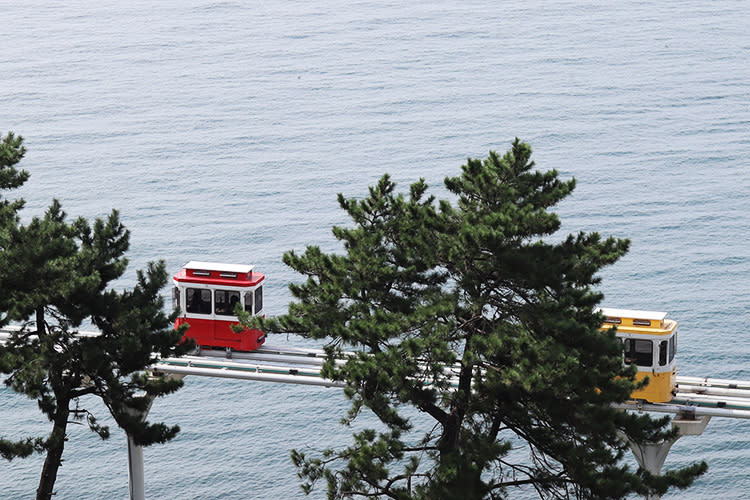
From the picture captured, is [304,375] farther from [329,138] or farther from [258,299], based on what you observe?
[329,138]

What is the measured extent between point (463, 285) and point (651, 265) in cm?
4768

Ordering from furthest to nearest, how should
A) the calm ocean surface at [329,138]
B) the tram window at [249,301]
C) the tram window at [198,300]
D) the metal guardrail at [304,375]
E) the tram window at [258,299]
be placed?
the calm ocean surface at [329,138]
the tram window at [198,300]
the tram window at [258,299]
the tram window at [249,301]
the metal guardrail at [304,375]

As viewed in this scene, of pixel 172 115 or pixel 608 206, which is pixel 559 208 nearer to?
pixel 608 206

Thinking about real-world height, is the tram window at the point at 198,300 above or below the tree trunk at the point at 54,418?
above

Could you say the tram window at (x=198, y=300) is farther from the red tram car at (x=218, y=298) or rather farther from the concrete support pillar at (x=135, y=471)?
the concrete support pillar at (x=135, y=471)

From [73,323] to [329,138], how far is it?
66.9 metres

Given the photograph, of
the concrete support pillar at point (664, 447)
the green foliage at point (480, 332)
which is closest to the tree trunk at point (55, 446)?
the green foliage at point (480, 332)

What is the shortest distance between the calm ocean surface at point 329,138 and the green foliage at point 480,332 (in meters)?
25.7

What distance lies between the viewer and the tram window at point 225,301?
46750 millimetres

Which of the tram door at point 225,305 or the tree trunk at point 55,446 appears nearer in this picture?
the tree trunk at point 55,446

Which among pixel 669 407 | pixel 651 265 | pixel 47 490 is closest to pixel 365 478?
pixel 47 490

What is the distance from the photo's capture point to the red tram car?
153 ft

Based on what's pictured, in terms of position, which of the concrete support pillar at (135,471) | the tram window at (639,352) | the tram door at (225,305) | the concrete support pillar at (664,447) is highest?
the tram door at (225,305)

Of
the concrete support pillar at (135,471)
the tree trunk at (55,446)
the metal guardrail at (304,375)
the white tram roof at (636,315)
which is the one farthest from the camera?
the concrete support pillar at (135,471)
